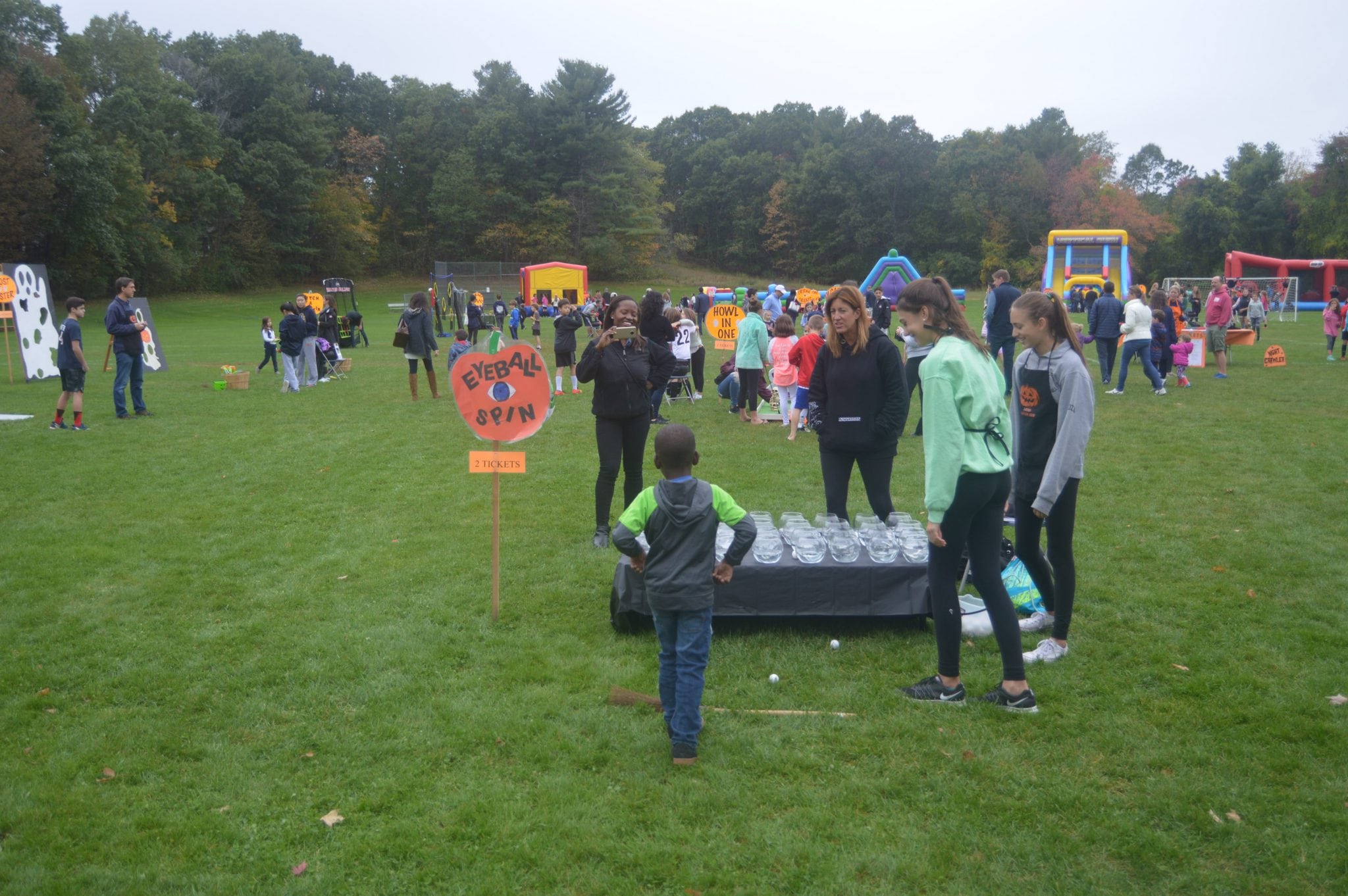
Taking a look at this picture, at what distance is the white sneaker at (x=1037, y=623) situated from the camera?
5367mm

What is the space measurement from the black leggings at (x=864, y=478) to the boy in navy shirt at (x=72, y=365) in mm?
10501

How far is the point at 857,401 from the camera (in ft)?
18.9

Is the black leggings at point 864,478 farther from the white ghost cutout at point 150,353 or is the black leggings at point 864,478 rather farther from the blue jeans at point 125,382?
the white ghost cutout at point 150,353

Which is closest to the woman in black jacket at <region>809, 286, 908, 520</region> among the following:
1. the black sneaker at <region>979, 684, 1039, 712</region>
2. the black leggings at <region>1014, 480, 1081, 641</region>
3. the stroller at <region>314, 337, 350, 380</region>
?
the black leggings at <region>1014, 480, 1081, 641</region>

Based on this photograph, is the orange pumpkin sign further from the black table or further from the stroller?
the stroller

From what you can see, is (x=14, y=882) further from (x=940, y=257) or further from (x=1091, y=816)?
(x=940, y=257)

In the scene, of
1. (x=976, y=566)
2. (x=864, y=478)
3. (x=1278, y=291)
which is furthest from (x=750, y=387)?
(x=1278, y=291)

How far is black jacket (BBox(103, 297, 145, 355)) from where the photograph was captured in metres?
12.5

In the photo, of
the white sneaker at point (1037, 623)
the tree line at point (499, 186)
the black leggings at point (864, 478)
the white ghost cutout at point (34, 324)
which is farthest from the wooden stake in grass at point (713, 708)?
the tree line at point (499, 186)

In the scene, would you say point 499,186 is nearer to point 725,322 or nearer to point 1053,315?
point 725,322

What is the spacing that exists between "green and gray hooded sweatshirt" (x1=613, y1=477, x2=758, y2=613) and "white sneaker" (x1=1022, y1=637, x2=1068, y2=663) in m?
2.00

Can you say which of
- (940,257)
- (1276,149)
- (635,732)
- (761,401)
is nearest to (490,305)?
(761,401)

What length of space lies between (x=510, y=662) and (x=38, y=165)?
49.7m

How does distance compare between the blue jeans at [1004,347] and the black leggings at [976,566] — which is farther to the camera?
the blue jeans at [1004,347]
